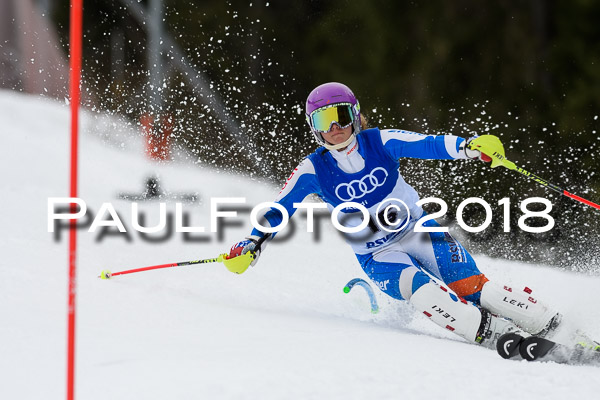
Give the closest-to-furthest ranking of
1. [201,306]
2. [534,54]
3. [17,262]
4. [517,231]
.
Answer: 1. [201,306]
2. [17,262]
3. [517,231]
4. [534,54]

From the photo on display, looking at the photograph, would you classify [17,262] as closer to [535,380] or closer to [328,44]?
[535,380]

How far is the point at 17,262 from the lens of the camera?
3.60m

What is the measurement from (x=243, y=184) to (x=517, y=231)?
5.36m

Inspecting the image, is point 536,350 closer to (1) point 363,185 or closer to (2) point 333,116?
(1) point 363,185

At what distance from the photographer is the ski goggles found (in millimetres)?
3352

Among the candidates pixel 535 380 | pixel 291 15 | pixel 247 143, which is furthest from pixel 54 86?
Answer: pixel 535 380

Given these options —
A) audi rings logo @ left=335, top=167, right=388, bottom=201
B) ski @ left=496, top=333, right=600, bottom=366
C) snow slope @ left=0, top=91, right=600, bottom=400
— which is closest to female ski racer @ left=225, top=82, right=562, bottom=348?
audi rings logo @ left=335, top=167, right=388, bottom=201

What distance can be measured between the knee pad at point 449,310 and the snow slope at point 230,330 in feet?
0.36

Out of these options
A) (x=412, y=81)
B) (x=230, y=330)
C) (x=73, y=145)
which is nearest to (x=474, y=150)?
(x=230, y=330)

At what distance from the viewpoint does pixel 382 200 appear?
11.3ft

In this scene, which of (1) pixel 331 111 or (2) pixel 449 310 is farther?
(1) pixel 331 111

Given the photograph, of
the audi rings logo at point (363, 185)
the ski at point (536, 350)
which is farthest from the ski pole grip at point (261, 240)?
the ski at point (536, 350)

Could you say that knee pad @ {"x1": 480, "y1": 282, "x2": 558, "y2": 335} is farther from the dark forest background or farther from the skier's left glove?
the dark forest background

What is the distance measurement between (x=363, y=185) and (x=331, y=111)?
381mm
